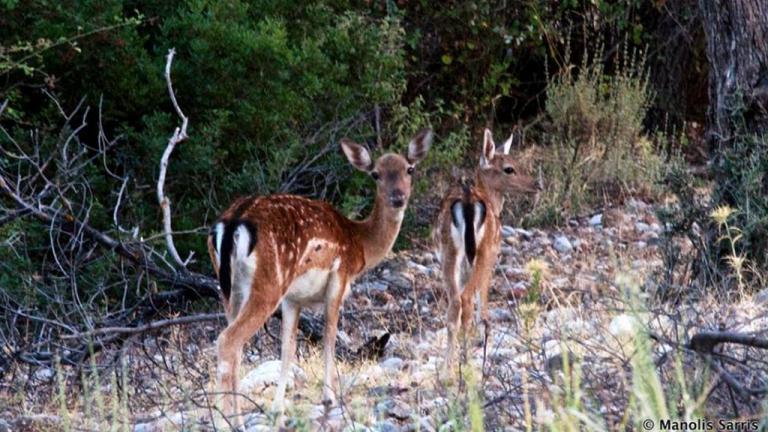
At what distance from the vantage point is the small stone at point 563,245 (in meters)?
12.0

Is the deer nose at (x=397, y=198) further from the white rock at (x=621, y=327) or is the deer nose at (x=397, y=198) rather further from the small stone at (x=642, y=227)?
the small stone at (x=642, y=227)

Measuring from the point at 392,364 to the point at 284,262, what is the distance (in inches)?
47.0

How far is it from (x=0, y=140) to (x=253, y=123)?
179 centimetres

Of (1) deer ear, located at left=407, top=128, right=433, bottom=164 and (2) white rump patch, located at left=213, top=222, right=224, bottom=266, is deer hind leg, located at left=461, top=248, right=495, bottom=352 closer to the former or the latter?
Result: (1) deer ear, located at left=407, top=128, right=433, bottom=164

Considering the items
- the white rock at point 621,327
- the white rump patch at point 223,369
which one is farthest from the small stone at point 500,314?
the white rump patch at point 223,369

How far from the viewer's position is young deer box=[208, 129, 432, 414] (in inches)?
274

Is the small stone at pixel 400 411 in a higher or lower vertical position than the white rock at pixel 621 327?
lower

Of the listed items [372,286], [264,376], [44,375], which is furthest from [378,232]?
[372,286]

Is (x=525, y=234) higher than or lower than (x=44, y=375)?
higher

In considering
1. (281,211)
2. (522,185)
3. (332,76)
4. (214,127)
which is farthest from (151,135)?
(281,211)

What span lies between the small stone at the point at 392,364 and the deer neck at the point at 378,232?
0.52m

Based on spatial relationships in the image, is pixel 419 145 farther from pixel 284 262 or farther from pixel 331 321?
pixel 284 262

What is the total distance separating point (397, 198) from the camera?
8.45 m

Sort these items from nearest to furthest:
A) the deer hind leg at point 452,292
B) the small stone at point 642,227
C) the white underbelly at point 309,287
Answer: the white underbelly at point 309,287 → the deer hind leg at point 452,292 → the small stone at point 642,227
